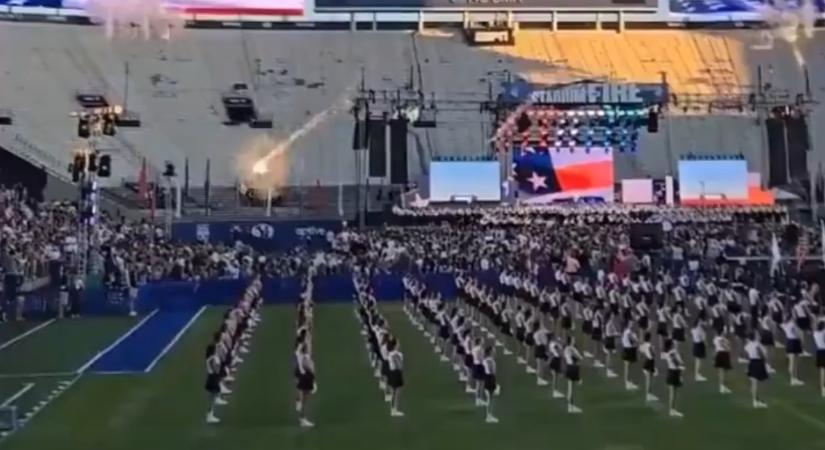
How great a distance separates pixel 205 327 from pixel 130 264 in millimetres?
7262

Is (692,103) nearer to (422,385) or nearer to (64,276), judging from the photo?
(64,276)

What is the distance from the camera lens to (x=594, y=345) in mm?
28453

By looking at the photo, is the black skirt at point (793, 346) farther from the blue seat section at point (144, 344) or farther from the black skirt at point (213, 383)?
the blue seat section at point (144, 344)

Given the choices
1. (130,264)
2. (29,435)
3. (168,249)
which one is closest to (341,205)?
(168,249)

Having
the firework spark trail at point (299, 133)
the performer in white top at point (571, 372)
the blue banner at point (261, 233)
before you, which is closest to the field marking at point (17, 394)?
the performer in white top at point (571, 372)

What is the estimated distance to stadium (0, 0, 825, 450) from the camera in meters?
21.3

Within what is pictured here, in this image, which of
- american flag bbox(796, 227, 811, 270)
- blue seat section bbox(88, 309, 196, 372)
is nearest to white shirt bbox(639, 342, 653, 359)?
blue seat section bbox(88, 309, 196, 372)

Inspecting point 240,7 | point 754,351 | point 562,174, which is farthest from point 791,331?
point 240,7

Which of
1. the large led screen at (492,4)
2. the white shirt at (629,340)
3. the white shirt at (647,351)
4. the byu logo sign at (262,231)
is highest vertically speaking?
the large led screen at (492,4)

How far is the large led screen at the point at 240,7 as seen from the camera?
67.9 meters

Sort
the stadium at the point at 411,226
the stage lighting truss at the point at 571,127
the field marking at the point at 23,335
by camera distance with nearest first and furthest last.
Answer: the stadium at the point at 411,226
the field marking at the point at 23,335
the stage lighting truss at the point at 571,127

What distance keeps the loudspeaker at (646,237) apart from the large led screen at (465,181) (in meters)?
5.87

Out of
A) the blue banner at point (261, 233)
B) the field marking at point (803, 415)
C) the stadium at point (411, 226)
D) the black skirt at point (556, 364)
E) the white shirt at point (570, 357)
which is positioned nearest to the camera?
the field marking at point (803, 415)

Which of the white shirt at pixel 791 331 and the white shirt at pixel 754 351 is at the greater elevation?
the white shirt at pixel 791 331
